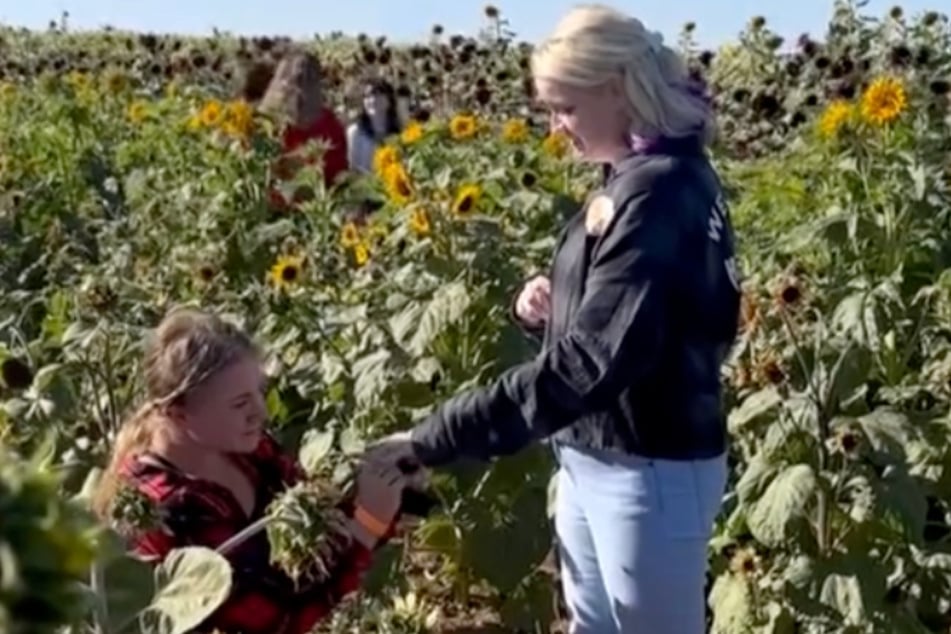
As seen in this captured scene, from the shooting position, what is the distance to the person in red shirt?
484 cm

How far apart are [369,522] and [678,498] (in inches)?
14.8

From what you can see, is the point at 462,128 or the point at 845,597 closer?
the point at 845,597

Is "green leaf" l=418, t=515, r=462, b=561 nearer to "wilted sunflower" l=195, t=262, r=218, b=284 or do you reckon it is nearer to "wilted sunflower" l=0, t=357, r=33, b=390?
"wilted sunflower" l=195, t=262, r=218, b=284

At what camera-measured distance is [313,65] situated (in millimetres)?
5039

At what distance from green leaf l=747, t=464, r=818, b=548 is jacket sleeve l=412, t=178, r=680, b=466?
0.66 m

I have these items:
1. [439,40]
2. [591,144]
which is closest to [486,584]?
[591,144]

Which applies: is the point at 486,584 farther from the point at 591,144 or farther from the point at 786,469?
the point at 591,144

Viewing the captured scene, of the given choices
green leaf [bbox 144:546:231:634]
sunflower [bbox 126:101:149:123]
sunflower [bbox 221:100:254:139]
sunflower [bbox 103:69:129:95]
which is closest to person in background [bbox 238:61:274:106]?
sunflower [bbox 126:101:149:123]

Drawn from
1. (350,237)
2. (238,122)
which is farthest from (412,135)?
(350,237)

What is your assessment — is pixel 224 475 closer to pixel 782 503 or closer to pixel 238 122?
pixel 782 503

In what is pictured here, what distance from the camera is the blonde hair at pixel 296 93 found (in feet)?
16.0

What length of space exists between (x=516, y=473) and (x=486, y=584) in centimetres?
39

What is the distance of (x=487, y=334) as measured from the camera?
3.03 metres

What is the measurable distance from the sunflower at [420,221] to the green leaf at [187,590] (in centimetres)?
203
